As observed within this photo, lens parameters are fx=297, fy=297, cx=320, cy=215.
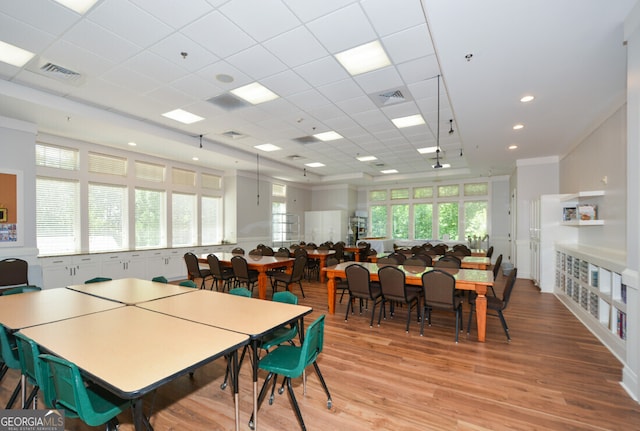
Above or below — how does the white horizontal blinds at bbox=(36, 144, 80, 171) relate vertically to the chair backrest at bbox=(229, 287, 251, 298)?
Answer: above

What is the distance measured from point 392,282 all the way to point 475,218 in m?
8.89

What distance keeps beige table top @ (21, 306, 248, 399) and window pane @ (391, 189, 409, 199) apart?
38.8ft

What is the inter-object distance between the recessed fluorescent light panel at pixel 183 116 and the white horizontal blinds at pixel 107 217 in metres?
3.02

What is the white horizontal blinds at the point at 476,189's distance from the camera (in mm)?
11531

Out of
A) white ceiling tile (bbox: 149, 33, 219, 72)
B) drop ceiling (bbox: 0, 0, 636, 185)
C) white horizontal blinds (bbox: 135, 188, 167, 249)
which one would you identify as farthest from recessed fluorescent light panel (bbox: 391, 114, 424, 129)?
white horizontal blinds (bbox: 135, 188, 167, 249)

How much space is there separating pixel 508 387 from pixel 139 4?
4989mm

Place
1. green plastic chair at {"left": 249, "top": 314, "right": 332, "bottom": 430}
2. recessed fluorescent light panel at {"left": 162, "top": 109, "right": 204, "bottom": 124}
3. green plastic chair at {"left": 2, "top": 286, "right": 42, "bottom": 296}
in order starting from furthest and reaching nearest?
recessed fluorescent light panel at {"left": 162, "top": 109, "right": 204, "bottom": 124}
green plastic chair at {"left": 2, "top": 286, "right": 42, "bottom": 296}
green plastic chair at {"left": 249, "top": 314, "right": 332, "bottom": 430}

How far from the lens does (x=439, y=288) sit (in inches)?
156

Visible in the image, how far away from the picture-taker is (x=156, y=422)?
2.29m

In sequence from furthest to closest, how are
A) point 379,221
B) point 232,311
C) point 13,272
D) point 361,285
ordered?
point 379,221 → point 13,272 → point 361,285 → point 232,311

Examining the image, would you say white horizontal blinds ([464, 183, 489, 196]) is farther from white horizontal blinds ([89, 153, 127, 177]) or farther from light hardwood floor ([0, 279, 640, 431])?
white horizontal blinds ([89, 153, 127, 177])

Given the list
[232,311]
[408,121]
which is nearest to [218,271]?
[232,311]

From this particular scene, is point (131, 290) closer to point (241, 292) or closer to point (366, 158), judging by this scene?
point (241, 292)

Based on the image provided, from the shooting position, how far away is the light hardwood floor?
7.59ft
